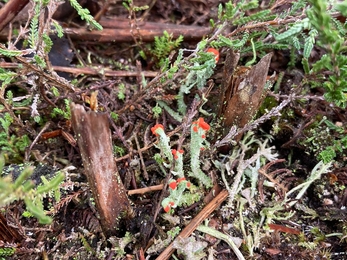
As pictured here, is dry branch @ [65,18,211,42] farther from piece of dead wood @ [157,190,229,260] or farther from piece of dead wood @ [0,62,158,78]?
piece of dead wood @ [157,190,229,260]

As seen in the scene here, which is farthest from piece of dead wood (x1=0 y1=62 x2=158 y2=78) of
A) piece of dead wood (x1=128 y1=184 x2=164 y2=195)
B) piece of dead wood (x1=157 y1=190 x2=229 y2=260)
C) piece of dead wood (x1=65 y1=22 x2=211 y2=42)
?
piece of dead wood (x1=157 y1=190 x2=229 y2=260)

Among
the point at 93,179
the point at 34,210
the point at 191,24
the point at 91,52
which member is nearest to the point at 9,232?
the point at 93,179

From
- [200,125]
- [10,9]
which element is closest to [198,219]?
[200,125]

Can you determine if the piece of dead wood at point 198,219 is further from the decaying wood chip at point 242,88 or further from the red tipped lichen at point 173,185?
the decaying wood chip at point 242,88

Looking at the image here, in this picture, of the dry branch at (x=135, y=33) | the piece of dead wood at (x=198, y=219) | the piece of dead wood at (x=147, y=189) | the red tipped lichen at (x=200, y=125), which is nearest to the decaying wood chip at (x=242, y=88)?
the red tipped lichen at (x=200, y=125)

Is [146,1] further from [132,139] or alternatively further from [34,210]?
[34,210]

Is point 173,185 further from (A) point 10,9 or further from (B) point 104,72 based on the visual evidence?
(A) point 10,9

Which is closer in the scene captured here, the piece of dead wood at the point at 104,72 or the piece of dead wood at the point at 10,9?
the piece of dead wood at the point at 10,9
